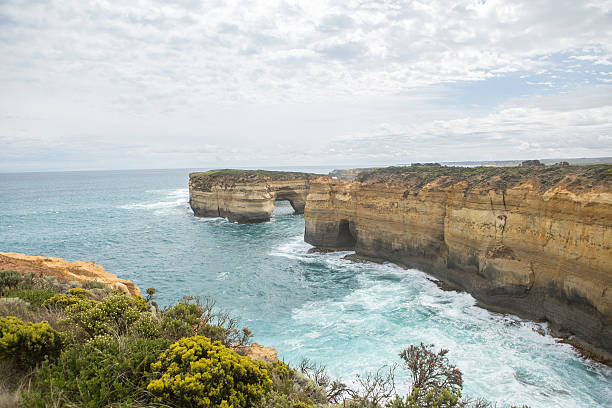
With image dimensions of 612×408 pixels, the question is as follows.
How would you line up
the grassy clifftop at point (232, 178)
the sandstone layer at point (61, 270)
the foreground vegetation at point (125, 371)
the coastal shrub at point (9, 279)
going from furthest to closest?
1. the grassy clifftop at point (232, 178)
2. the sandstone layer at point (61, 270)
3. the coastal shrub at point (9, 279)
4. the foreground vegetation at point (125, 371)

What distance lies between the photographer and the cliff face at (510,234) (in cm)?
1373

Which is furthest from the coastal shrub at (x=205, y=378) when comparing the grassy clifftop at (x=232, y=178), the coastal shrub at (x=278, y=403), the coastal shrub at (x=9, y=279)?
the grassy clifftop at (x=232, y=178)

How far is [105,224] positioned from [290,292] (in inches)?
1502

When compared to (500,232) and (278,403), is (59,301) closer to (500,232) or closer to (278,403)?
(278,403)

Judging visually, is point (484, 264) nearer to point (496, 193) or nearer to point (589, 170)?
point (496, 193)

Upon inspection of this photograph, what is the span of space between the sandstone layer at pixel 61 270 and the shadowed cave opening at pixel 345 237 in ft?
65.1

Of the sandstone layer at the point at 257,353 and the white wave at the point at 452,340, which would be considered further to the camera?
the white wave at the point at 452,340

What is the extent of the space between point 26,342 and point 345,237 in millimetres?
27316

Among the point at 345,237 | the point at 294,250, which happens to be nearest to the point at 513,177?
the point at 345,237

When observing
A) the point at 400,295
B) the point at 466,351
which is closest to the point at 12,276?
the point at 466,351

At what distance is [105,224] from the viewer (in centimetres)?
4731

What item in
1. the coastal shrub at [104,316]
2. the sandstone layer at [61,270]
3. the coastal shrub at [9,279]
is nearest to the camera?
the coastal shrub at [104,316]

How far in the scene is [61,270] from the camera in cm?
1373

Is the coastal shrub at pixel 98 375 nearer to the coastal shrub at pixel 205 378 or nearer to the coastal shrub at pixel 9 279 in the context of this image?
the coastal shrub at pixel 205 378
